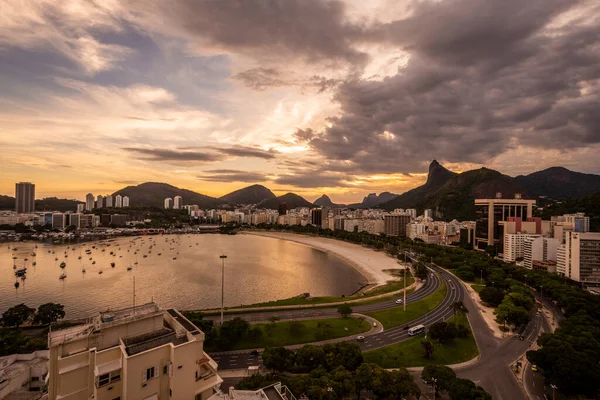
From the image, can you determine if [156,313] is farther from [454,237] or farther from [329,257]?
[454,237]

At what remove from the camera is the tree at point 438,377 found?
9483mm

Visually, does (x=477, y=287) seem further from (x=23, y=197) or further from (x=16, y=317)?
(x=23, y=197)

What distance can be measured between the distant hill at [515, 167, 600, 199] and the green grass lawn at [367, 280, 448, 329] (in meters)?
109

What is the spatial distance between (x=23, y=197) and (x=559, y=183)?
180m

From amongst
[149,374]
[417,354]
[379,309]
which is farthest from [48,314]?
[417,354]

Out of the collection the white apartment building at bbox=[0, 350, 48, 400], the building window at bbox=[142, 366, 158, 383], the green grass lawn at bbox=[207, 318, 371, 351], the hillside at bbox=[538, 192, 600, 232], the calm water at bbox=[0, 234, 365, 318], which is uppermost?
the hillside at bbox=[538, 192, 600, 232]

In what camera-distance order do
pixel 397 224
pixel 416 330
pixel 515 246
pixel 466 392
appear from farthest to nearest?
pixel 397 224 < pixel 515 246 < pixel 416 330 < pixel 466 392

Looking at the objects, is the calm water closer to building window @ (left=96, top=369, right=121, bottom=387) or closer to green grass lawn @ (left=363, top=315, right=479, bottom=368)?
green grass lawn @ (left=363, top=315, right=479, bottom=368)

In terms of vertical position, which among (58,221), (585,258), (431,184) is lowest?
(58,221)

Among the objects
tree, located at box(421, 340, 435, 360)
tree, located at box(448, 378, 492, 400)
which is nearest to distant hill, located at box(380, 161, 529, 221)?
tree, located at box(421, 340, 435, 360)

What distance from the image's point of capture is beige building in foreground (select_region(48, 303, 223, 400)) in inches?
184

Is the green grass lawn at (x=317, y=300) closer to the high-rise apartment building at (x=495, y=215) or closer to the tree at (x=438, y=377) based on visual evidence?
the tree at (x=438, y=377)

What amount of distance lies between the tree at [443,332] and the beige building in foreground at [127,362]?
11415mm

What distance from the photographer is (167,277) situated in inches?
1116
